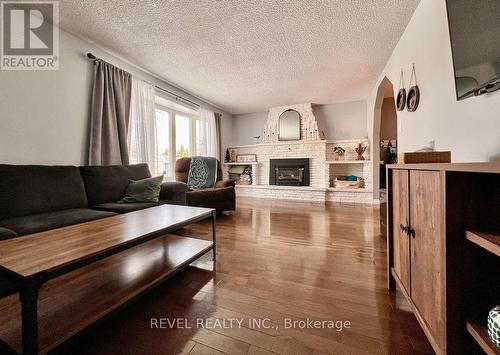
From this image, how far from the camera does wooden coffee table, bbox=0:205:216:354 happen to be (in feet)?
2.30

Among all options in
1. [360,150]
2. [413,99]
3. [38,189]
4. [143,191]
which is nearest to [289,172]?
[360,150]

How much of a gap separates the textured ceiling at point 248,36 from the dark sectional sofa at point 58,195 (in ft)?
5.09

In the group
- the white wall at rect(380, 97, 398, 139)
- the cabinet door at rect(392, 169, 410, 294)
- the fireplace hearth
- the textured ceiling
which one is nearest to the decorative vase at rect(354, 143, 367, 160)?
the white wall at rect(380, 97, 398, 139)

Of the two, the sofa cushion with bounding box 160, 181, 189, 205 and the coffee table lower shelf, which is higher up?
the sofa cushion with bounding box 160, 181, 189, 205

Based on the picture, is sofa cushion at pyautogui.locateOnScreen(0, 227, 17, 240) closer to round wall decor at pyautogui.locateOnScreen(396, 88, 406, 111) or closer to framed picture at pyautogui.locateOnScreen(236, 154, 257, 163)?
round wall decor at pyautogui.locateOnScreen(396, 88, 406, 111)

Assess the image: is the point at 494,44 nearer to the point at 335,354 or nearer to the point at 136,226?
the point at 335,354

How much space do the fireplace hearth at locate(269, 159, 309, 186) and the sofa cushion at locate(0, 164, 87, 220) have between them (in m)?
4.00

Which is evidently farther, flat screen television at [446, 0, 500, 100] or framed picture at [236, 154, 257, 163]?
framed picture at [236, 154, 257, 163]

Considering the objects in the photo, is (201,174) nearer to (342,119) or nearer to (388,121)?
(342,119)

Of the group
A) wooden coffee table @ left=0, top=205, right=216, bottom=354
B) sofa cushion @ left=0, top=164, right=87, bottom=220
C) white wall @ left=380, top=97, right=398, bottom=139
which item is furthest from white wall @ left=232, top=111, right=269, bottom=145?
wooden coffee table @ left=0, top=205, right=216, bottom=354

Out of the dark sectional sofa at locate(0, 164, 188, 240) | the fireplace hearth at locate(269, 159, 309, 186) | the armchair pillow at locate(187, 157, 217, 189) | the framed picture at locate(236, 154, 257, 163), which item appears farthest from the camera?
the framed picture at locate(236, 154, 257, 163)

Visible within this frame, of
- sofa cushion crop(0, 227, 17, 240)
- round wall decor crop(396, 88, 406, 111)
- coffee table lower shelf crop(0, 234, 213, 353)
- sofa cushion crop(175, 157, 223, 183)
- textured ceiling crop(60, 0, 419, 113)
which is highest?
textured ceiling crop(60, 0, 419, 113)

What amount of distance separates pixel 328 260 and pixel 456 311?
3.53ft

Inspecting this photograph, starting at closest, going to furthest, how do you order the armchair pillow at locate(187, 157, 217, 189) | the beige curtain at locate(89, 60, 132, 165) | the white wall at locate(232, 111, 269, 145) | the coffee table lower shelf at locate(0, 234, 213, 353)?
the coffee table lower shelf at locate(0, 234, 213, 353), the beige curtain at locate(89, 60, 132, 165), the armchair pillow at locate(187, 157, 217, 189), the white wall at locate(232, 111, 269, 145)
